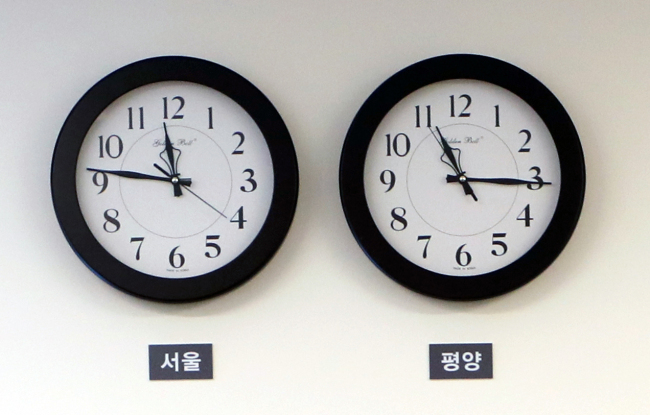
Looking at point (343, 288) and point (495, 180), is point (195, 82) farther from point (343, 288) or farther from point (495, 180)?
point (495, 180)

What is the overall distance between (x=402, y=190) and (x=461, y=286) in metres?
0.20

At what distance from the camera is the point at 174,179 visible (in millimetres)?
1256

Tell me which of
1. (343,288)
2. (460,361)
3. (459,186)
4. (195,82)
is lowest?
(460,361)

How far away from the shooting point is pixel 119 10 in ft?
4.32

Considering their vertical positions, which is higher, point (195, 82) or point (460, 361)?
point (195, 82)

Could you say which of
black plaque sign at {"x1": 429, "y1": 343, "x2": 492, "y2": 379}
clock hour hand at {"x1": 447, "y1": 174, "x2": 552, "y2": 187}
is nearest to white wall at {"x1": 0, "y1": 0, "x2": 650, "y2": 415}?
black plaque sign at {"x1": 429, "y1": 343, "x2": 492, "y2": 379}

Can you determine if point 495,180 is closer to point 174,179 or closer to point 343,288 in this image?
point 343,288

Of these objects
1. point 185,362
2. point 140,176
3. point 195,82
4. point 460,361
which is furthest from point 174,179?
point 460,361

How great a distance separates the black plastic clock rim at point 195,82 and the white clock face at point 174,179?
16 millimetres

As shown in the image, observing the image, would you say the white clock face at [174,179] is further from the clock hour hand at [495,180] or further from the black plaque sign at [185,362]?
the clock hour hand at [495,180]

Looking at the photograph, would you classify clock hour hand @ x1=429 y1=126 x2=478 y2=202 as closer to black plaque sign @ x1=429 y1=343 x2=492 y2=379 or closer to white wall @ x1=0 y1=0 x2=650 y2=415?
white wall @ x1=0 y1=0 x2=650 y2=415

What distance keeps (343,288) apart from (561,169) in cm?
45

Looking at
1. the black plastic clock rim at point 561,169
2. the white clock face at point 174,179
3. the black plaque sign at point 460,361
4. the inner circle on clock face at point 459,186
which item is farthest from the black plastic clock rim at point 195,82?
the black plaque sign at point 460,361

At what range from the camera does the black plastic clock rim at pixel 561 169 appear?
1.23 meters
